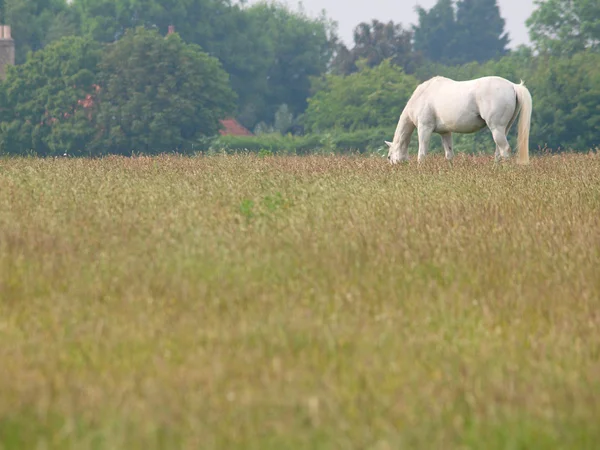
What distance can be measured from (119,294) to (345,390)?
232cm

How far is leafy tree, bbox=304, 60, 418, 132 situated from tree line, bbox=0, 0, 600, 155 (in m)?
0.11

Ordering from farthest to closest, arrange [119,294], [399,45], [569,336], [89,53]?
[399,45] < [89,53] < [119,294] < [569,336]

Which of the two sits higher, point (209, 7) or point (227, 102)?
point (209, 7)

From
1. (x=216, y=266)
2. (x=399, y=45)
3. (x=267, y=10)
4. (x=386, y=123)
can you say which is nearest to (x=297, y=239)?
(x=216, y=266)

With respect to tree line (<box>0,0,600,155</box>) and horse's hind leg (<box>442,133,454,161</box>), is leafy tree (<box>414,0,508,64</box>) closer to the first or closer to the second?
tree line (<box>0,0,600,155</box>)

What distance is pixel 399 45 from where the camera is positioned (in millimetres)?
95625

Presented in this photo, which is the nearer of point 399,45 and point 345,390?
point 345,390

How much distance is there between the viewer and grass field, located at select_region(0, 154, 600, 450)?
4.19 metres

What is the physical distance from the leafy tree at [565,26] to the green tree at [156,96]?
25507 mm

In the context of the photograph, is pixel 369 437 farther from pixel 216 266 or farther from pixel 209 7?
pixel 209 7

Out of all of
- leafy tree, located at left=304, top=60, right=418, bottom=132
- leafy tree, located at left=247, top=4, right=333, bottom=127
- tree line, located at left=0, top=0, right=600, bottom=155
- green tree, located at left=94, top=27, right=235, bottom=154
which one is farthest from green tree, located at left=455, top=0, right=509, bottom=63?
green tree, located at left=94, top=27, right=235, bottom=154

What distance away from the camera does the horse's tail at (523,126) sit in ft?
60.3

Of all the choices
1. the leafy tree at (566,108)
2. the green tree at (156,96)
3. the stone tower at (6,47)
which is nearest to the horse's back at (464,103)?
the leafy tree at (566,108)

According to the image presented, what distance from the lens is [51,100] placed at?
65.9 meters
